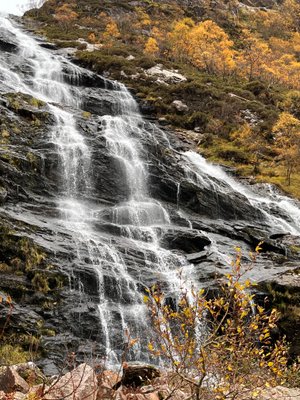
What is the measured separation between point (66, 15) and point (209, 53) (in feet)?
73.7

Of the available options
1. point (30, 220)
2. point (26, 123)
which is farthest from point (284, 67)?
point (30, 220)

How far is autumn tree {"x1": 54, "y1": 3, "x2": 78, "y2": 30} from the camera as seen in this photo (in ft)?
193

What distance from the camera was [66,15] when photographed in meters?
61.0

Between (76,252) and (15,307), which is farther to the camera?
(76,252)

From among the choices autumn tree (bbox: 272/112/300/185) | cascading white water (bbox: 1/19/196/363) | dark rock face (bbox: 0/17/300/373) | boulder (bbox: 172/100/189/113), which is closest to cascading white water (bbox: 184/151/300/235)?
dark rock face (bbox: 0/17/300/373)

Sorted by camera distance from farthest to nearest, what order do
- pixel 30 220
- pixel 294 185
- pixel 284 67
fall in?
pixel 284 67 < pixel 294 185 < pixel 30 220

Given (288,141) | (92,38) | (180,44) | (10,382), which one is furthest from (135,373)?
→ (180,44)

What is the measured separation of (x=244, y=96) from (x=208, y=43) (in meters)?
18.5

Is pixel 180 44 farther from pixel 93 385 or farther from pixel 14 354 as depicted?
pixel 93 385

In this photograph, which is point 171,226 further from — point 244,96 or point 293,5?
point 293,5

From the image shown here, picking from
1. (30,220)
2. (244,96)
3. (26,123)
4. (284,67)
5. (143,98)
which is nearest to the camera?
(30,220)

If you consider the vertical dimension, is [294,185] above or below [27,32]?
below

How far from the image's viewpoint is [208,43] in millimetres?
57188

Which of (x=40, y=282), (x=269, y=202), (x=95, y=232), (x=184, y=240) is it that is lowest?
(x=269, y=202)
